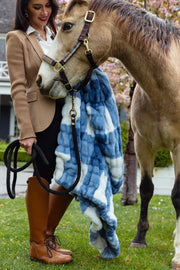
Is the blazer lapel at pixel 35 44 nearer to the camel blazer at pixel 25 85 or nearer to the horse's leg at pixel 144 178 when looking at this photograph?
the camel blazer at pixel 25 85

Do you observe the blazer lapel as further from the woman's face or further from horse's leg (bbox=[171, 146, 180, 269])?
horse's leg (bbox=[171, 146, 180, 269])

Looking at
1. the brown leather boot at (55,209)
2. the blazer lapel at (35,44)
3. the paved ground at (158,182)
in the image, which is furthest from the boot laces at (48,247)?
the paved ground at (158,182)

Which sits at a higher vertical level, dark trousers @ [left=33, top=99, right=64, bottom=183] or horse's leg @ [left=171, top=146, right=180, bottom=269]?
dark trousers @ [left=33, top=99, right=64, bottom=183]

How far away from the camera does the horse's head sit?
7.81 ft

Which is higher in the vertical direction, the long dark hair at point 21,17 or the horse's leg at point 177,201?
the long dark hair at point 21,17

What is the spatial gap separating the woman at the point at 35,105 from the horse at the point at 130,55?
0.16 meters

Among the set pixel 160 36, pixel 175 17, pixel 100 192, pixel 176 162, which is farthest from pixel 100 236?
pixel 175 17

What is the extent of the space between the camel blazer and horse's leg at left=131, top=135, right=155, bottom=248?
1.04 metres

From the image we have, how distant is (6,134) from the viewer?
18312mm

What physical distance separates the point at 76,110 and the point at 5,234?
1807mm

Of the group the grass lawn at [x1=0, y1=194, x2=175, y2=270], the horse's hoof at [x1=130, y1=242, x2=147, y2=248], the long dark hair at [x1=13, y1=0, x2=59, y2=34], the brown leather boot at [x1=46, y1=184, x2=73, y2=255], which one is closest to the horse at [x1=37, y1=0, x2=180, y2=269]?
the long dark hair at [x1=13, y1=0, x2=59, y2=34]

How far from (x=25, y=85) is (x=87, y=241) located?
5.35 feet

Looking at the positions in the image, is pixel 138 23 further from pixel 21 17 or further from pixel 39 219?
pixel 39 219

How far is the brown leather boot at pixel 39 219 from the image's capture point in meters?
2.60
